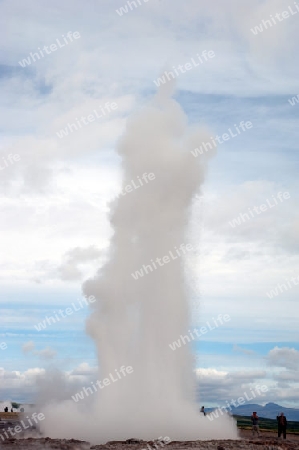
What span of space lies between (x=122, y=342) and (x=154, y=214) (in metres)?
11.6

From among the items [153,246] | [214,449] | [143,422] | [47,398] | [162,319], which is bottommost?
[214,449]

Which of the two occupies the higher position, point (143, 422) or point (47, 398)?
point (47, 398)

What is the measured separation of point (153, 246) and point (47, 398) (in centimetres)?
1535

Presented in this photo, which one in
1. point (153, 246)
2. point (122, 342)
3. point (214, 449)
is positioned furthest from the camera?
point (153, 246)

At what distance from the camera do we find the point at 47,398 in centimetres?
4981

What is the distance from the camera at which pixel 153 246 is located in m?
52.9

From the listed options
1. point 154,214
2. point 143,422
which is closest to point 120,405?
point 143,422

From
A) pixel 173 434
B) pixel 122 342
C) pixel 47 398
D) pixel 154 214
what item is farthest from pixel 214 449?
pixel 154 214

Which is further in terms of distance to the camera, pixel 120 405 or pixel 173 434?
pixel 120 405

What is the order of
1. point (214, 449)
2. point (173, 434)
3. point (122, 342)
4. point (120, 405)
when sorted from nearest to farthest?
point (214, 449), point (173, 434), point (120, 405), point (122, 342)

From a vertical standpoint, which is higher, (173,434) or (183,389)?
(183,389)

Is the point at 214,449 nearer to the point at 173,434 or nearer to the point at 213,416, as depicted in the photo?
the point at 173,434

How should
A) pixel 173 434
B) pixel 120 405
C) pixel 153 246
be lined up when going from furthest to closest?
1. pixel 153 246
2. pixel 120 405
3. pixel 173 434

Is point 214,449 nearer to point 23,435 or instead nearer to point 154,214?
point 23,435
